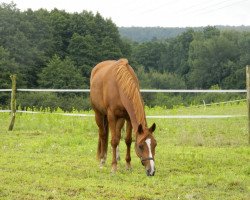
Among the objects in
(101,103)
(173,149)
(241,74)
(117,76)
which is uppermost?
(117,76)

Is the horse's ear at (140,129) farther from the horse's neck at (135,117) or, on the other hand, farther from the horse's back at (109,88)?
the horse's back at (109,88)

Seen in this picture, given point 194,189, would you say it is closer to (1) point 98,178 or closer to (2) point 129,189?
(2) point 129,189

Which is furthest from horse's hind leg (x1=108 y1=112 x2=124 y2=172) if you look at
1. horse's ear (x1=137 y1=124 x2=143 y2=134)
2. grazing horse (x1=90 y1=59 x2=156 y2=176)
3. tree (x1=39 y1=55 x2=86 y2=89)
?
tree (x1=39 y1=55 x2=86 y2=89)

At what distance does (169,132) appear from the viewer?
1296cm

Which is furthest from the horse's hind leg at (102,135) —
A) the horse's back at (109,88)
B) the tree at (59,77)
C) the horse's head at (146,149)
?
the tree at (59,77)

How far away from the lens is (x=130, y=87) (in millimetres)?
7242

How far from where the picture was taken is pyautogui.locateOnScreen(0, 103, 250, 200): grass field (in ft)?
19.6

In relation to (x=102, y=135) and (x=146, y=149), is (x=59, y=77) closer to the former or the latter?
(x=102, y=135)

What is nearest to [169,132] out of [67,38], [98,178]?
[98,178]

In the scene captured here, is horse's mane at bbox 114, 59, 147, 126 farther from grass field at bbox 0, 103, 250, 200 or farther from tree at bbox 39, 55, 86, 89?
tree at bbox 39, 55, 86, 89

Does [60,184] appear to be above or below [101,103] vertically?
below

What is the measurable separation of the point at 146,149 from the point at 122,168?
50.1 inches

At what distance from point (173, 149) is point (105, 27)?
2044 inches

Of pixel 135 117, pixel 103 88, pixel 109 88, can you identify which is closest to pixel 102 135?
pixel 103 88
